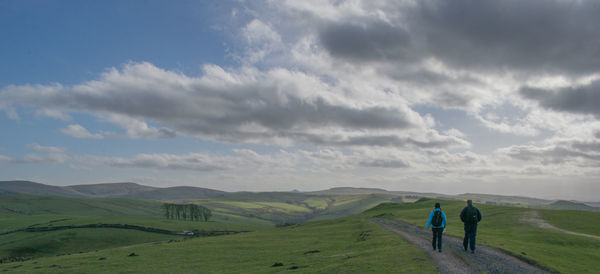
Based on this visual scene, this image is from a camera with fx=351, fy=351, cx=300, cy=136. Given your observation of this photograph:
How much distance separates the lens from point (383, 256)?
3103cm

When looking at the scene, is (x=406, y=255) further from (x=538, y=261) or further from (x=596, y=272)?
(x=596, y=272)

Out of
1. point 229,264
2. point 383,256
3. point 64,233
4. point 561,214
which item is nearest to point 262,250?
point 229,264

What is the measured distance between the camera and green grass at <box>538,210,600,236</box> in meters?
70.0

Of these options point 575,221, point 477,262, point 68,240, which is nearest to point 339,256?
point 477,262

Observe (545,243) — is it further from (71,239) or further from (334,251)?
(71,239)

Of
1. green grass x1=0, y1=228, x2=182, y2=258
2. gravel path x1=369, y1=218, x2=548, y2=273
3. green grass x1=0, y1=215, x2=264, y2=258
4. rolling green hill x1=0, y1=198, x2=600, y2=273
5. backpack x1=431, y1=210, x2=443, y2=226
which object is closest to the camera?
gravel path x1=369, y1=218, x2=548, y2=273

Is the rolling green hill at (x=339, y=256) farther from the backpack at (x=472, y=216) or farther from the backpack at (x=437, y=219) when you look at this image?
the backpack at (x=472, y=216)

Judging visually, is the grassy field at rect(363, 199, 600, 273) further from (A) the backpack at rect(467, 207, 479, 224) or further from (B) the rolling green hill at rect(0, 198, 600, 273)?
(A) the backpack at rect(467, 207, 479, 224)

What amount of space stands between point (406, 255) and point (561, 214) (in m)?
79.2

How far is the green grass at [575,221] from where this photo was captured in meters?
70.0

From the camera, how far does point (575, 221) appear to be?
254ft

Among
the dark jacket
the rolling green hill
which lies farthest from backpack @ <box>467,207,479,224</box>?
the rolling green hill

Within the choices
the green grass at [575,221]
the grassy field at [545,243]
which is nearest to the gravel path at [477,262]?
the grassy field at [545,243]

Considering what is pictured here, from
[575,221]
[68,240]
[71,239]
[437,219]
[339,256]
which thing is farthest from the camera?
[71,239]
